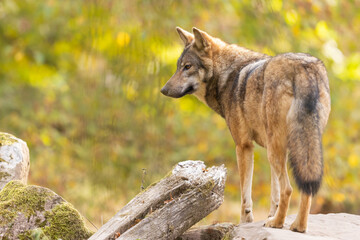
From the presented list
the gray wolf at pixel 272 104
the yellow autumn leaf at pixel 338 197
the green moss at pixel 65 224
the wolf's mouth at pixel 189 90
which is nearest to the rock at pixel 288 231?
the gray wolf at pixel 272 104

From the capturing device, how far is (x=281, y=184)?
12.9 ft

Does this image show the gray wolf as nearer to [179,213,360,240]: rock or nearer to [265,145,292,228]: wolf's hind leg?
[265,145,292,228]: wolf's hind leg

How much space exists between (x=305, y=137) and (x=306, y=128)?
78mm

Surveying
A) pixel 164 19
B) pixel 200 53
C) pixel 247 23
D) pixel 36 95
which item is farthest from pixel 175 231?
pixel 36 95

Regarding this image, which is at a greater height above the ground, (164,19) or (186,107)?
(164,19)

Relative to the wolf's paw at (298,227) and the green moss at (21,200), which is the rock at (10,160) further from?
the wolf's paw at (298,227)

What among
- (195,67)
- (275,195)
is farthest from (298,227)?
(195,67)

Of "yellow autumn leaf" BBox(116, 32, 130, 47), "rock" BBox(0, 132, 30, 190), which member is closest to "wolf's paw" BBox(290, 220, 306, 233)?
"rock" BBox(0, 132, 30, 190)

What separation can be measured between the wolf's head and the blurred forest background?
9.48ft

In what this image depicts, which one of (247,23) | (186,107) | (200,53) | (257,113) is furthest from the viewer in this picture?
(186,107)

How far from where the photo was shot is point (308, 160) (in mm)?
3559

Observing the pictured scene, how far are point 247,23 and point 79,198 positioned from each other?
5434 mm

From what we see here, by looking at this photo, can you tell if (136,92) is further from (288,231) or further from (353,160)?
(288,231)

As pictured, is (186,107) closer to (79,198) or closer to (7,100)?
(79,198)
